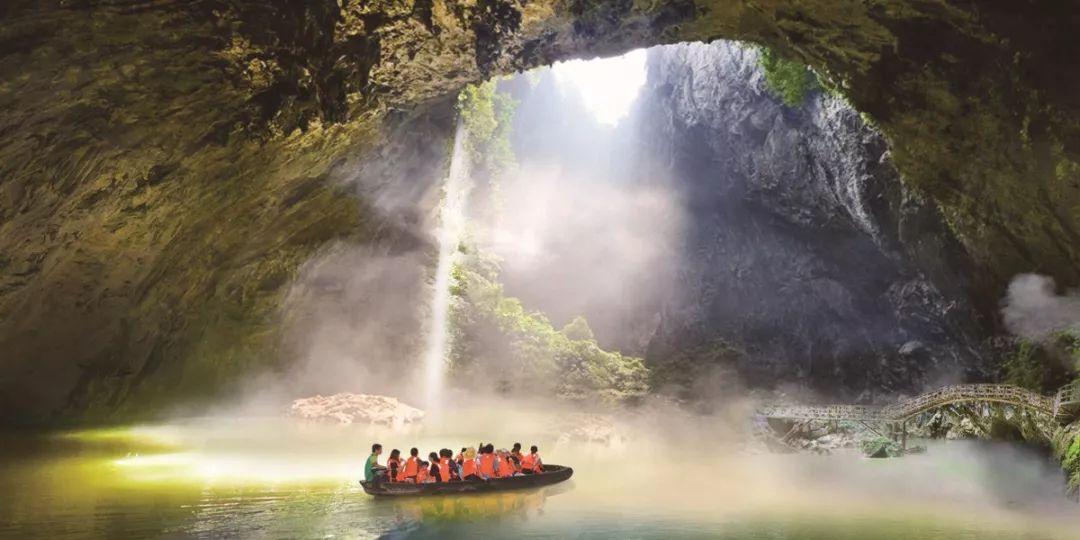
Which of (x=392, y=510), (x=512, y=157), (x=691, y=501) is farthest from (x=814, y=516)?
(x=512, y=157)

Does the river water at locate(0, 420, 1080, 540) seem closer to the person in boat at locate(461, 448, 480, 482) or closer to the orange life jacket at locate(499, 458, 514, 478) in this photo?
the person in boat at locate(461, 448, 480, 482)

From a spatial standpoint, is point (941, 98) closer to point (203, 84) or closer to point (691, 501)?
point (691, 501)

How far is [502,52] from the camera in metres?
11.7

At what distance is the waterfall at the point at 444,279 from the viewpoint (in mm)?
24703

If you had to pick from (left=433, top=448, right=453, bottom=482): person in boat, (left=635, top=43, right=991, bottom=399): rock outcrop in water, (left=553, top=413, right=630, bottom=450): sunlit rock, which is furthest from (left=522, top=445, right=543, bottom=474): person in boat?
(left=635, top=43, right=991, bottom=399): rock outcrop in water

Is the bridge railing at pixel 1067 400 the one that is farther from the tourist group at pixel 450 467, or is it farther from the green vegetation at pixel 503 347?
the green vegetation at pixel 503 347

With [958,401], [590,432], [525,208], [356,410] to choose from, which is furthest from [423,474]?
[525,208]

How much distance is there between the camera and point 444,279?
26125 mm

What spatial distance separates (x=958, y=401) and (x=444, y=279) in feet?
55.5

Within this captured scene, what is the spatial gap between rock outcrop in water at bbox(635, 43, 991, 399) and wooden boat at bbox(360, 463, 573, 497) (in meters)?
12.4

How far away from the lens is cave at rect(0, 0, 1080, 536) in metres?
8.95

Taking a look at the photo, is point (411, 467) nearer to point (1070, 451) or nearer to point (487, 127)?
point (1070, 451)

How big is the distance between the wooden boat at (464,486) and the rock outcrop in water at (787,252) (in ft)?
40.8

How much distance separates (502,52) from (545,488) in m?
7.30
